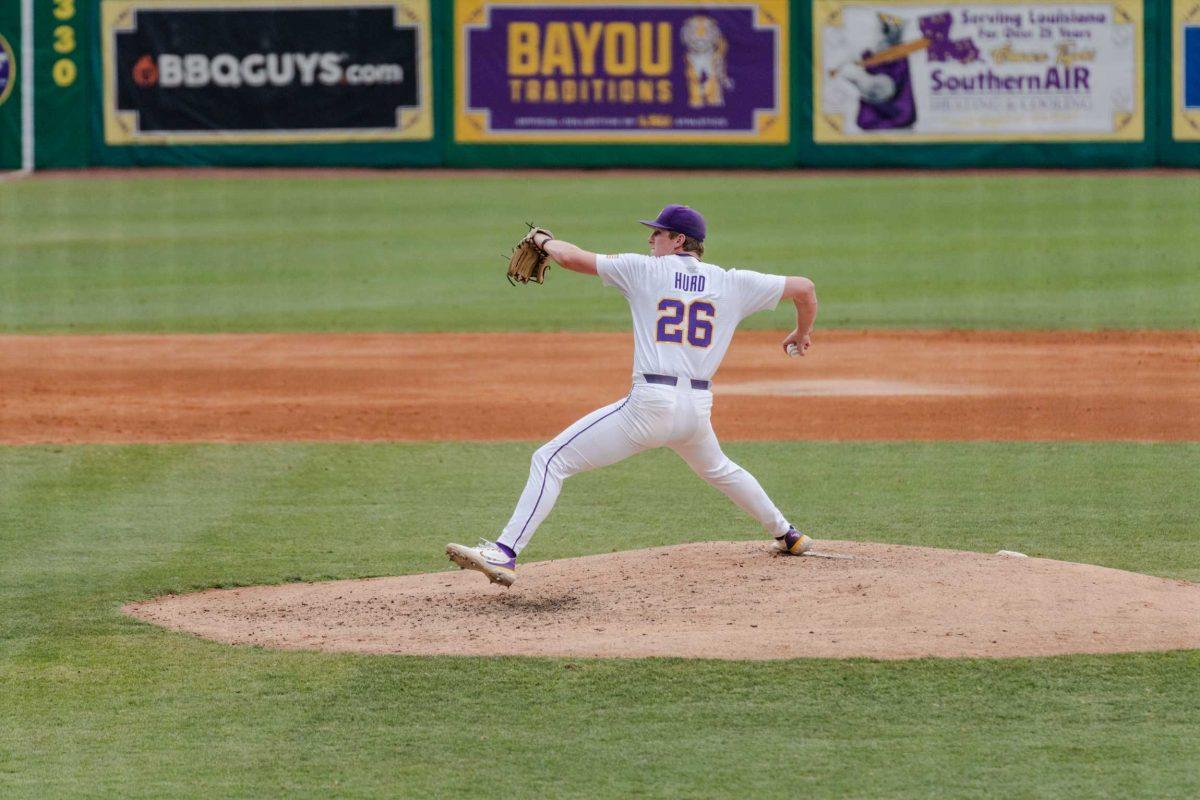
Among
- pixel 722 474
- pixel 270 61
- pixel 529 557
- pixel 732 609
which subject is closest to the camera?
pixel 732 609

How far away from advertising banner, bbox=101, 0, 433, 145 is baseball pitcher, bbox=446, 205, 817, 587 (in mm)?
21843

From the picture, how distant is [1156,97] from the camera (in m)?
27.4

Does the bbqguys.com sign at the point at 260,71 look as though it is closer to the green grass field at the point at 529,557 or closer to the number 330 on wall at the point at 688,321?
the green grass field at the point at 529,557

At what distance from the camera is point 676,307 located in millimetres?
7094

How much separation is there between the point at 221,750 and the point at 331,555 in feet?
10.2

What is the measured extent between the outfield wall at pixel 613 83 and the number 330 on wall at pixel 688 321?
69.8 ft

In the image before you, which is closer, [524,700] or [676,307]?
[524,700]

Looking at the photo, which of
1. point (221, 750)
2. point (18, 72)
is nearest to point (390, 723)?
point (221, 750)

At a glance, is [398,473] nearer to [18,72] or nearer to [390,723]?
[390,723]

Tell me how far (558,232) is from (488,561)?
16.9 m

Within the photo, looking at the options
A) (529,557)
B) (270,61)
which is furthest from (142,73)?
(529,557)

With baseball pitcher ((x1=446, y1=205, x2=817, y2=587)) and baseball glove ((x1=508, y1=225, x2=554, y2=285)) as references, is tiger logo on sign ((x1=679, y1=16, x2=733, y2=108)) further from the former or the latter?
baseball glove ((x1=508, y1=225, x2=554, y2=285))


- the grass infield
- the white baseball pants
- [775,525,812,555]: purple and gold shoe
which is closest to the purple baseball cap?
the white baseball pants

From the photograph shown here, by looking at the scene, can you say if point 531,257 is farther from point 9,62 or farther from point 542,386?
point 9,62
